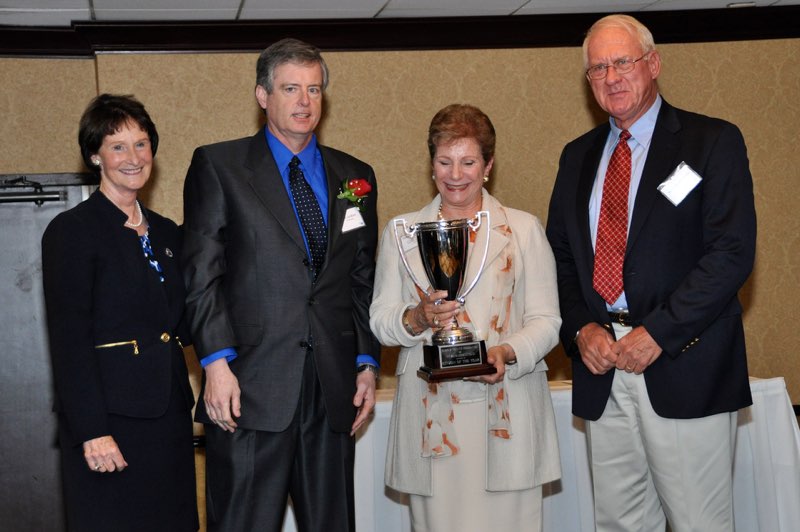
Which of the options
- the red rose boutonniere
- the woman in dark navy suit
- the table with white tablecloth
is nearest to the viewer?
the woman in dark navy suit

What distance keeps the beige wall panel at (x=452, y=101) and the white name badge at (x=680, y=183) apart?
2.91 meters

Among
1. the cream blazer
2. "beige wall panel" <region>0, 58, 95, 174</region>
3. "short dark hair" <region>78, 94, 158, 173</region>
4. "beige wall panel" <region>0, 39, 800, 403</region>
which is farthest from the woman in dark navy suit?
"beige wall panel" <region>0, 58, 95, 174</region>

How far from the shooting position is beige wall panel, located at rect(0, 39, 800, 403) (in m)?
5.45

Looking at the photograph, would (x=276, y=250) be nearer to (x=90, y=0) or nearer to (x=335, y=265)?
(x=335, y=265)

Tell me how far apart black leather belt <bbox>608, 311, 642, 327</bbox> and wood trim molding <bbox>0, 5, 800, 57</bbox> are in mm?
3142

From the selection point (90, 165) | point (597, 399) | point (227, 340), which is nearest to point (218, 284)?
point (227, 340)

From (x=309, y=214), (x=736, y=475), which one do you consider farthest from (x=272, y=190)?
(x=736, y=475)

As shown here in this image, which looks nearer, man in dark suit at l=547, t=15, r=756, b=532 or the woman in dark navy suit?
the woman in dark navy suit

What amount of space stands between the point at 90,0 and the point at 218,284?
2.68m

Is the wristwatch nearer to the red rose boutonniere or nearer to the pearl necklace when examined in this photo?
the red rose boutonniere

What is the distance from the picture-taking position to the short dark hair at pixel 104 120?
2842mm

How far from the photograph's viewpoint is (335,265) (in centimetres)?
288

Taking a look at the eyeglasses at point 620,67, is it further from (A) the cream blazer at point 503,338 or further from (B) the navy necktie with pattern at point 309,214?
(B) the navy necktie with pattern at point 309,214

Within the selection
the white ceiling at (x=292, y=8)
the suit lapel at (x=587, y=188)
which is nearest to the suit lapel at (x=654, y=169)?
the suit lapel at (x=587, y=188)
